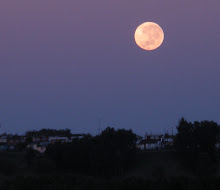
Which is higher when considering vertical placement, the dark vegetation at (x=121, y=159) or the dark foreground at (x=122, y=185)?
the dark vegetation at (x=121, y=159)

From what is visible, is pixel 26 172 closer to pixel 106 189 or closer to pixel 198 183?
pixel 106 189

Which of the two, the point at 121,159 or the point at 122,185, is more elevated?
the point at 121,159

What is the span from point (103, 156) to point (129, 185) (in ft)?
91.2

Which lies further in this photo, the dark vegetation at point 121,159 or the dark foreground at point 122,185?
the dark vegetation at point 121,159

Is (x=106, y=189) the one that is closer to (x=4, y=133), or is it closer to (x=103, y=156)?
(x=103, y=156)

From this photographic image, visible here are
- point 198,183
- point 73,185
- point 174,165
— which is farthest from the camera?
point 174,165

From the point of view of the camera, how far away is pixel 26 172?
6412cm

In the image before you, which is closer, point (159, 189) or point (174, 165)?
point (159, 189)

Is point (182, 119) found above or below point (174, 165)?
above

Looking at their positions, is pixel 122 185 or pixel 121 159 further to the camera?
pixel 121 159

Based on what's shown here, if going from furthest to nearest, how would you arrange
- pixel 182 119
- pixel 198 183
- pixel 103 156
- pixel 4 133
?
pixel 4 133, pixel 182 119, pixel 103 156, pixel 198 183

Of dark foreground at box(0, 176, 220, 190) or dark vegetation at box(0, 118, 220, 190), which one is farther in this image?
dark vegetation at box(0, 118, 220, 190)

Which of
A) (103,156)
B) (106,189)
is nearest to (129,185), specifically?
(106,189)

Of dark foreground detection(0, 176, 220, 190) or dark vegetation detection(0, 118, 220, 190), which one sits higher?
dark vegetation detection(0, 118, 220, 190)
